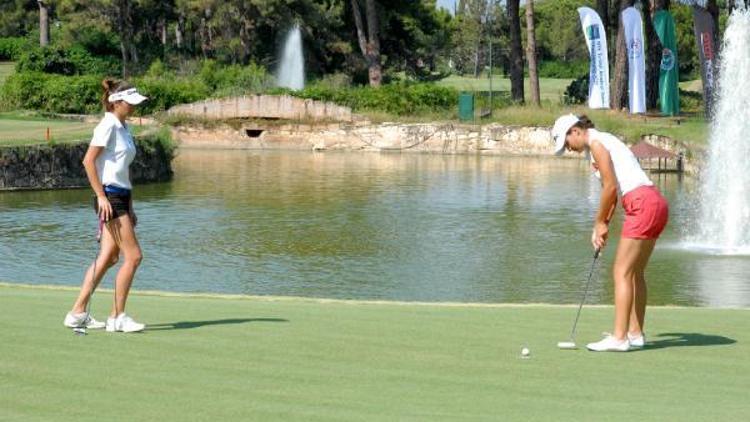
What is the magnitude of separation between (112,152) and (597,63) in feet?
136

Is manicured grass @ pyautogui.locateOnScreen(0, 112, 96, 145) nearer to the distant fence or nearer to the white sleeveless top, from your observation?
the distant fence

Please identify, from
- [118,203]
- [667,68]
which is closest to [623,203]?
[118,203]

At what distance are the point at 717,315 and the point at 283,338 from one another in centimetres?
416

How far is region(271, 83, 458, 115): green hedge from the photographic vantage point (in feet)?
165

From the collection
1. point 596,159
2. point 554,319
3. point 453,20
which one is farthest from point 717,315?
point 453,20

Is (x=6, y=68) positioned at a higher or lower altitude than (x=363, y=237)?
higher

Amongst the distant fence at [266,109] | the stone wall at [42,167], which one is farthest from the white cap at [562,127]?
the distant fence at [266,109]

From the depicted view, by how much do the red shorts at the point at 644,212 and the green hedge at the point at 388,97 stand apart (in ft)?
134

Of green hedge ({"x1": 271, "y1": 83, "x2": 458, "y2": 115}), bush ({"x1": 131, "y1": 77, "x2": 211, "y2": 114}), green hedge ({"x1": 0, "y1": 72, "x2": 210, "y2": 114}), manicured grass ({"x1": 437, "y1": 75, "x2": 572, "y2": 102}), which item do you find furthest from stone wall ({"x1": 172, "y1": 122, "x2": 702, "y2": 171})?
manicured grass ({"x1": 437, "y1": 75, "x2": 572, "y2": 102})

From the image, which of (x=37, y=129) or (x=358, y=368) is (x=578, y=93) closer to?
(x=37, y=129)

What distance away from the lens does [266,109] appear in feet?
166

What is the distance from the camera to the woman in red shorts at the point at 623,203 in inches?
365

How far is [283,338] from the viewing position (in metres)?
9.90

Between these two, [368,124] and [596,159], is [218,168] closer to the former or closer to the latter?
[368,124]
